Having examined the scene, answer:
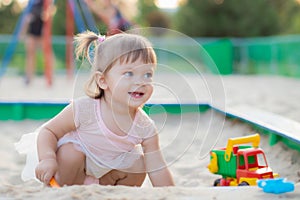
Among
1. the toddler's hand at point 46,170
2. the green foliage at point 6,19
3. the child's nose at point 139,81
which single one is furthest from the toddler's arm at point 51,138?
the green foliage at point 6,19

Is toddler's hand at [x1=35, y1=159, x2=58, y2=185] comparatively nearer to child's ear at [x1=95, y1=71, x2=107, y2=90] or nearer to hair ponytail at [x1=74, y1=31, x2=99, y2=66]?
child's ear at [x1=95, y1=71, x2=107, y2=90]

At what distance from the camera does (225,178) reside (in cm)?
242

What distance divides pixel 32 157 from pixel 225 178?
870 mm

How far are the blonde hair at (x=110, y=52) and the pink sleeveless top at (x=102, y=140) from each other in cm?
9

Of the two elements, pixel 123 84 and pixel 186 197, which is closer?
pixel 186 197

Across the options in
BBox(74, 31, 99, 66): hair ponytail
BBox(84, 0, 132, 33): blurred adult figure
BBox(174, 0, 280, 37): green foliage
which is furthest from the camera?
BBox(174, 0, 280, 37): green foliage

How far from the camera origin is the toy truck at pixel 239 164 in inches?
86.2

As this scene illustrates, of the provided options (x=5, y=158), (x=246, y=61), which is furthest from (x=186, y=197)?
(x=246, y=61)

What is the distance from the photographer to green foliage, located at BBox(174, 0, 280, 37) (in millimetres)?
22969

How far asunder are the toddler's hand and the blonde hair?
33 centimetres

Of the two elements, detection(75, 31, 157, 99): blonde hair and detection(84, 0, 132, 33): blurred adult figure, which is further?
detection(84, 0, 132, 33): blurred adult figure

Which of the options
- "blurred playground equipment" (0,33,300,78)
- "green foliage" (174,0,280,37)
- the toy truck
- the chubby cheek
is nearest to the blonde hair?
the chubby cheek

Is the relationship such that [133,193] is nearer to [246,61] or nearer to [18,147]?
[18,147]

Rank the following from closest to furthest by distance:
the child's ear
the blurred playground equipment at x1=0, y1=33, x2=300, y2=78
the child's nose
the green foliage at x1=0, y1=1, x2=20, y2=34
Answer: the child's nose < the child's ear < the blurred playground equipment at x1=0, y1=33, x2=300, y2=78 < the green foliage at x1=0, y1=1, x2=20, y2=34
